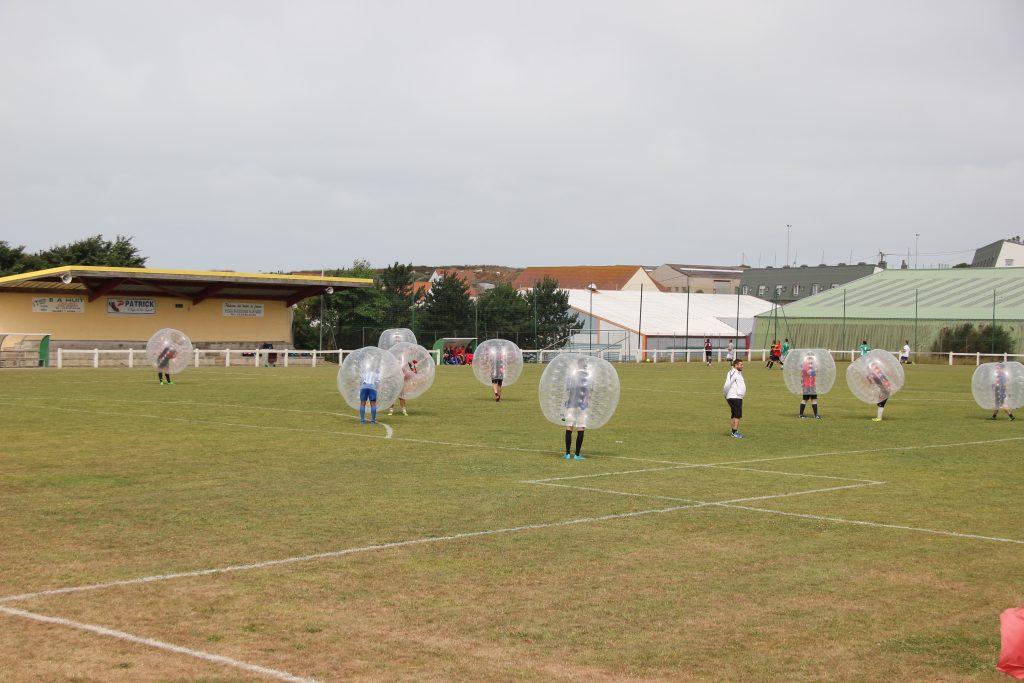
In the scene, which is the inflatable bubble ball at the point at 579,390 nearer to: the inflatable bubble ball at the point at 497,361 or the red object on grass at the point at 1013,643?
the red object on grass at the point at 1013,643

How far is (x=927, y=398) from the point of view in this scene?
4009cm

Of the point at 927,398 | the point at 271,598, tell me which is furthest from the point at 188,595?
the point at 927,398

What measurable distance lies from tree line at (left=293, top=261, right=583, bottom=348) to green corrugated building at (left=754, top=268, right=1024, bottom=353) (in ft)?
57.0

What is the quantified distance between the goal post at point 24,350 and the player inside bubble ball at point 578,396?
42.1 metres

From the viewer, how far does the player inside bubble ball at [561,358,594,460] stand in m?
18.9

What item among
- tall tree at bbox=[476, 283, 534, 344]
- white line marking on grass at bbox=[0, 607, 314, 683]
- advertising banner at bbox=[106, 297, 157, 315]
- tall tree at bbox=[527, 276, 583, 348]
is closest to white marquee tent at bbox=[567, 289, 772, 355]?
tall tree at bbox=[527, 276, 583, 348]

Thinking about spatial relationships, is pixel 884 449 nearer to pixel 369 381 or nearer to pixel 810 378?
pixel 810 378

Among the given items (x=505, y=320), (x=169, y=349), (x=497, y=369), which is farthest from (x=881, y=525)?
(x=505, y=320)

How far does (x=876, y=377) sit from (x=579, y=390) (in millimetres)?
13812

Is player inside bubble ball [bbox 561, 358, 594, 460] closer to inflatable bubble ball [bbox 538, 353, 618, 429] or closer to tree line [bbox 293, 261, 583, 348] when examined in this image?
inflatable bubble ball [bbox 538, 353, 618, 429]

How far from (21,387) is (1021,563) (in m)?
33.8

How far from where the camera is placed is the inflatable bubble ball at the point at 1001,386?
30172 mm

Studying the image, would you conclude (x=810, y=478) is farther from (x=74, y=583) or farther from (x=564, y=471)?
(x=74, y=583)

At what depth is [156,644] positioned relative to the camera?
823 cm
